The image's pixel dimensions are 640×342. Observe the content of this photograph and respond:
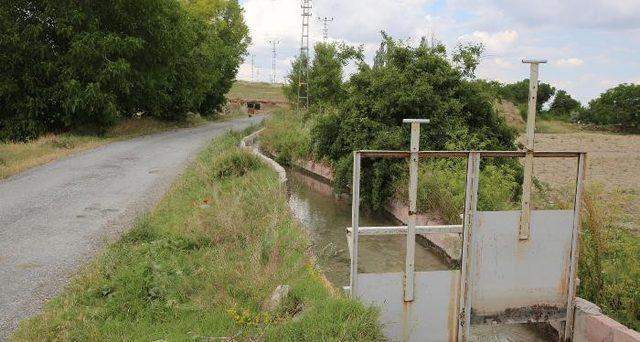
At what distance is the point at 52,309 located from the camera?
5.83m

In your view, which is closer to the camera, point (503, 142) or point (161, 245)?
point (161, 245)

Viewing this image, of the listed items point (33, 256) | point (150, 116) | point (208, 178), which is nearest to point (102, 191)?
point (208, 178)

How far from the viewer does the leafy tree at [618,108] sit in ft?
217

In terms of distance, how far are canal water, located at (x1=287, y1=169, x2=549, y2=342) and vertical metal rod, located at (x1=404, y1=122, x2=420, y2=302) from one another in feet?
5.45

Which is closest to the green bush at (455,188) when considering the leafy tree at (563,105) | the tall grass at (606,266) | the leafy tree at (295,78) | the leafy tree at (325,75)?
the tall grass at (606,266)

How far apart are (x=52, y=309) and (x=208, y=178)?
7.64m

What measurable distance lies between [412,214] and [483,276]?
1.31 meters

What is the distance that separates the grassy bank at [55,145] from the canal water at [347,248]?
754cm

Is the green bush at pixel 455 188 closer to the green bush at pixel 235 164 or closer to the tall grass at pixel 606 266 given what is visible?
the tall grass at pixel 606 266

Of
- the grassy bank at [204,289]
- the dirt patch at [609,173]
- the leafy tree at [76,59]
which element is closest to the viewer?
the grassy bank at [204,289]

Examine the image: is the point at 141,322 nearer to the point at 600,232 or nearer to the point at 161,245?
the point at 161,245

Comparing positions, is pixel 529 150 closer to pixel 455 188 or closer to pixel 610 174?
pixel 455 188

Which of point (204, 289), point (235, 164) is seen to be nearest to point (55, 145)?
point (235, 164)

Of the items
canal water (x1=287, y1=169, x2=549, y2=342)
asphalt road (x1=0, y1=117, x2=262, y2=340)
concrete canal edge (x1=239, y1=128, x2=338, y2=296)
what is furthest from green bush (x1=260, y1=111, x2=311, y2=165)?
canal water (x1=287, y1=169, x2=549, y2=342)
